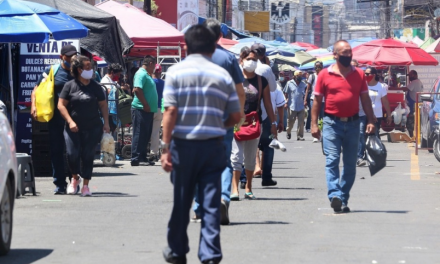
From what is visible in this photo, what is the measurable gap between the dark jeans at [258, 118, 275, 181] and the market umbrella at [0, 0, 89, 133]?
2.93 m

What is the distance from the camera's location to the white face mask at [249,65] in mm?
11305

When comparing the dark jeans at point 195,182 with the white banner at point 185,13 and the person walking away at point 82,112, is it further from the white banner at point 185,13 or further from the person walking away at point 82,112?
the white banner at point 185,13

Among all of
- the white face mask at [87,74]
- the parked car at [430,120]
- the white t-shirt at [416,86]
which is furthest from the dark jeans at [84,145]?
the white t-shirt at [416,86]

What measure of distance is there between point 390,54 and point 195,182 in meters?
21.5

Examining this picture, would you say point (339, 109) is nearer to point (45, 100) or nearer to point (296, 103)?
point (45, 100)

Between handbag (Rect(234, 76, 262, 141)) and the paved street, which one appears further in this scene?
handbag (Rect(234, 76, 262, 141))

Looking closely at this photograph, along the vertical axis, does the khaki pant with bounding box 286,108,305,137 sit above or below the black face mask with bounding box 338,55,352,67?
below

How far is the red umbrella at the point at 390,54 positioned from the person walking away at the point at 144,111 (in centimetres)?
1122

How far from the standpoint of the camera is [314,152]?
2195 centimetres

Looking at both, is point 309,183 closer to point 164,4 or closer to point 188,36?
point 188,36

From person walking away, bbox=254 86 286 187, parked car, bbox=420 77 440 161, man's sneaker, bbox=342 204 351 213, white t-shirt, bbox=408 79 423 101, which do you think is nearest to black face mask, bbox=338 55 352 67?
man's sneaker, bbox=342 204 351 213

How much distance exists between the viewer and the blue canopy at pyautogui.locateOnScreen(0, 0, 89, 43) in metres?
13.0

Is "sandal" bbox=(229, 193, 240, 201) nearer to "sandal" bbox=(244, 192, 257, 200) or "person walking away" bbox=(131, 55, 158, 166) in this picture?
"sandal" bbox=(244, 192, 257, 200)

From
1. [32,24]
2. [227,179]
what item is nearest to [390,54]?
[32,24]
